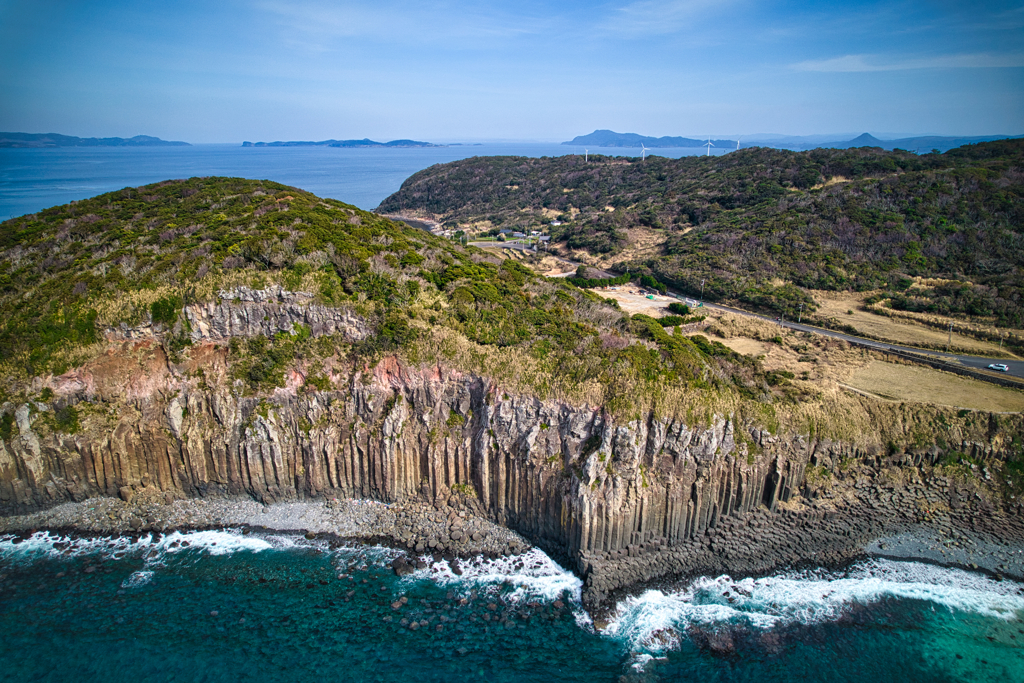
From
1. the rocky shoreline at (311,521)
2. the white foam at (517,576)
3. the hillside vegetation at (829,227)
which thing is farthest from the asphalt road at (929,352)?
the rocky shoreline at (311,521)

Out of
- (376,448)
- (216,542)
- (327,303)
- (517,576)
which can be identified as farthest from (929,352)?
(216,542)

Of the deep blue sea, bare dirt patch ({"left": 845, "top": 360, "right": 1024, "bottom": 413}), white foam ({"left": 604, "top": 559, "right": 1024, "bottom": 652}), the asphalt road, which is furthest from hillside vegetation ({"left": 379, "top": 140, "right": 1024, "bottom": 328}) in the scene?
the deep blue sea

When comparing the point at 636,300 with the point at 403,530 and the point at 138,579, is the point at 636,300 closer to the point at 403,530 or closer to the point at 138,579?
the point at 403,530

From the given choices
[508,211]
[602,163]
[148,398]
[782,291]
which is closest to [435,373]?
[148,398]

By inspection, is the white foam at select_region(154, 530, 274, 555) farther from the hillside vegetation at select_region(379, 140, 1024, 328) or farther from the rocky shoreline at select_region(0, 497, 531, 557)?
the hillside vegetation at select_region(379, 140, 1024, 328)

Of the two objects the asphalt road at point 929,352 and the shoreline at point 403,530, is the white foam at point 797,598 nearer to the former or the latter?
the shoreline at point 403,530

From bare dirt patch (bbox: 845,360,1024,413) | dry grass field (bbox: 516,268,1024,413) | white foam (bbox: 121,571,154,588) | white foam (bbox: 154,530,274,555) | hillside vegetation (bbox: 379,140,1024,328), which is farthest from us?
hillside vegetation (bbox: 379,140,1024,328)
